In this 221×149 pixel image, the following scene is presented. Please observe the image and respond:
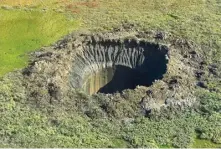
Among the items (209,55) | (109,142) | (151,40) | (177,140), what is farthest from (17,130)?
(209,55)

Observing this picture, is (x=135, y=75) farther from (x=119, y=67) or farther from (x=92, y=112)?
(x=92, y=112)

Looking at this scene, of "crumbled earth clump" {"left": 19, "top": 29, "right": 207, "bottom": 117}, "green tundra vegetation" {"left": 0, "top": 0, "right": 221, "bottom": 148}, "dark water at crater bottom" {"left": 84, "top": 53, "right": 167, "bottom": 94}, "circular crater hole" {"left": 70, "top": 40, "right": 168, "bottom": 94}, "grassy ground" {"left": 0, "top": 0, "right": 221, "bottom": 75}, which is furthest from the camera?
"grassy ground" {"left": 0, "top": 0, "right": 221, "bottom": 75}

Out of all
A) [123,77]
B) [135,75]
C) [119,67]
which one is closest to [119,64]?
[119,67]

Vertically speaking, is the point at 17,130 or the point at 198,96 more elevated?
the point at 198,96

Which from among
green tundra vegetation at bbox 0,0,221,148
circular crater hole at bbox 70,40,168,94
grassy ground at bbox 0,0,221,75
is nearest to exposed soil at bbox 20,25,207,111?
circular crater hole at bbox 70,40,168,94

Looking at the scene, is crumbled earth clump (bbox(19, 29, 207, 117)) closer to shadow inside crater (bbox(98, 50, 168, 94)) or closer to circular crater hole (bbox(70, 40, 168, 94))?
circular crater hole (bbox(70, 40, 168, 94))

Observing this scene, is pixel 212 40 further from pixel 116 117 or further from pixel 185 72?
pixel 116 117
